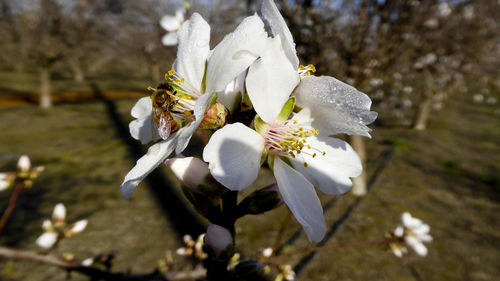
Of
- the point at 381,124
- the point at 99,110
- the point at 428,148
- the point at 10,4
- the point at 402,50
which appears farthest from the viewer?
the point at 10,4

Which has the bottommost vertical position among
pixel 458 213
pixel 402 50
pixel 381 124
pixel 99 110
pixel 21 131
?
pixel 99 110

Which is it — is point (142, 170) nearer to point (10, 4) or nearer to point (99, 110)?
point (99, 110)

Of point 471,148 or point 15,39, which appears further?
point 15,39

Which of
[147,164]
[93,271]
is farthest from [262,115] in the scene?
[93,271]

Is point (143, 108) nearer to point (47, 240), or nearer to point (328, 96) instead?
point (328, 96)

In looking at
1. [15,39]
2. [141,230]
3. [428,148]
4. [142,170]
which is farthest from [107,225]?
[15,39]

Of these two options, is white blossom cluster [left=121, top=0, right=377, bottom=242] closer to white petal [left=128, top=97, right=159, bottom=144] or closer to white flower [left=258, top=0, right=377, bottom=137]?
white flower [left=258, top=0, right=377, bottom=137]
